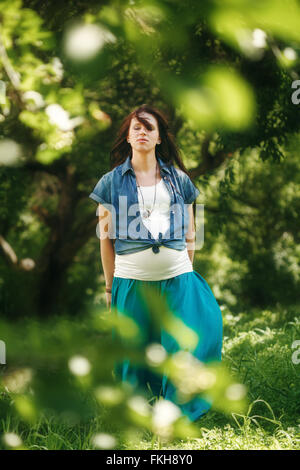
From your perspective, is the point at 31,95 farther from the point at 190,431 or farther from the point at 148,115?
the point at 190,431

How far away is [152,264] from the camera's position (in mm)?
2768

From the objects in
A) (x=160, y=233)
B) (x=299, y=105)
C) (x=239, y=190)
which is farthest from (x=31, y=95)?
(x=239, y=190)

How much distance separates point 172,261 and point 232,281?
7.64 m

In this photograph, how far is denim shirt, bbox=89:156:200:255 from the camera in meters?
2.71

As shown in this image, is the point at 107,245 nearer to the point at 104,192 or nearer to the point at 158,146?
the point at 104,192

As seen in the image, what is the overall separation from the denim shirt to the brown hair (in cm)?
13

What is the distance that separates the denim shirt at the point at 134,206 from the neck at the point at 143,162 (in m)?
0.04

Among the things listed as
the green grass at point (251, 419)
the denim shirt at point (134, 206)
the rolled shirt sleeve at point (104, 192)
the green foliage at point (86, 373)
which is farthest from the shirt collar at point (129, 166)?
the green foliage at point (86, 373)

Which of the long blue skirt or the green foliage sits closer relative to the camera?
the green foliage

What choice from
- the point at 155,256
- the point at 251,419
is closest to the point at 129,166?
the point at 155,256

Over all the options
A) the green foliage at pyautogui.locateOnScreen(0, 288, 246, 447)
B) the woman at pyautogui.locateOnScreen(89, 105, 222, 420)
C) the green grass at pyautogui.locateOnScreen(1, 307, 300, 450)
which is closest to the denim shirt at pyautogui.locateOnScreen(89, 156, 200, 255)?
the woman at pyautogui.locateOnScreen(89, 105, 222, 420)

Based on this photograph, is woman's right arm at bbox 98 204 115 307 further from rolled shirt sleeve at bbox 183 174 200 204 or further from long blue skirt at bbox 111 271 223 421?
rolled shirt sleeve at bbox 183 174 200 204

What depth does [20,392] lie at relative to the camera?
0.85m

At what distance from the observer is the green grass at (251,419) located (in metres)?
2.33
